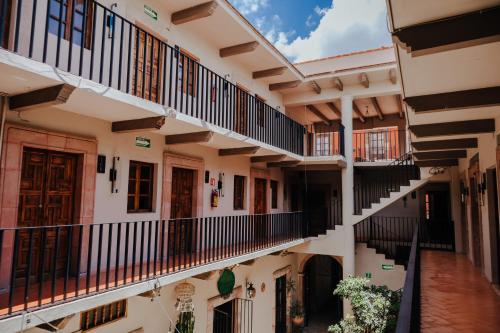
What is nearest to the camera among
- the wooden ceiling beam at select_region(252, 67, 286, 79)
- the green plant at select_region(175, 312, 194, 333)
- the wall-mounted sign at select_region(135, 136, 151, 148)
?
the wall-mounted sign at select_region(135, 136, 151, 148)

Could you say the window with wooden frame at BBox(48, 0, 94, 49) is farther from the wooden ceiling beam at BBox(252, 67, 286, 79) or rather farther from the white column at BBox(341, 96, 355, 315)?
the white column at BBox(341, 96, 355, 315)

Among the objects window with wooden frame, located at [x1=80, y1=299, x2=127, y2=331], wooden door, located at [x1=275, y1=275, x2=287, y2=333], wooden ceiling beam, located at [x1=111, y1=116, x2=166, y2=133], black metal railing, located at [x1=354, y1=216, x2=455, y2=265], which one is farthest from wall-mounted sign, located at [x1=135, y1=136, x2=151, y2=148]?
black metal railing, located at [x1=354, y1=216, x2=455, y2=265]

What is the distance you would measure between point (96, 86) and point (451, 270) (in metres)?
9.50

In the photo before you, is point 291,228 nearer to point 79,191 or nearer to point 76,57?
point 79,191

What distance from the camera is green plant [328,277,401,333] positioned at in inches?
377

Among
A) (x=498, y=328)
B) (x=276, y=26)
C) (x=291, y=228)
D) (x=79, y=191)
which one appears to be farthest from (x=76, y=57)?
(x=276, y=26)

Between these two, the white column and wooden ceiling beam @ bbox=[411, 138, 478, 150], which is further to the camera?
the white column

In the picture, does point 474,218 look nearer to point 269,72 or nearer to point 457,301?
point 457,301

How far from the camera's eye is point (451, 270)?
888 centimetres

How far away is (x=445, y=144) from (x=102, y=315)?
8.31 meters

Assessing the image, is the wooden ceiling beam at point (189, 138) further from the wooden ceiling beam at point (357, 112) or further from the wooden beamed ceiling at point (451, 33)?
the wooden ceiling beam at point (357, 112)

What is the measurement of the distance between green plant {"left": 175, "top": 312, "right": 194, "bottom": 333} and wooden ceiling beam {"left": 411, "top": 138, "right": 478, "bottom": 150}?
21.4ft

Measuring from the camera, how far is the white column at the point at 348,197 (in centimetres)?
1217

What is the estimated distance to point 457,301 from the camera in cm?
580
